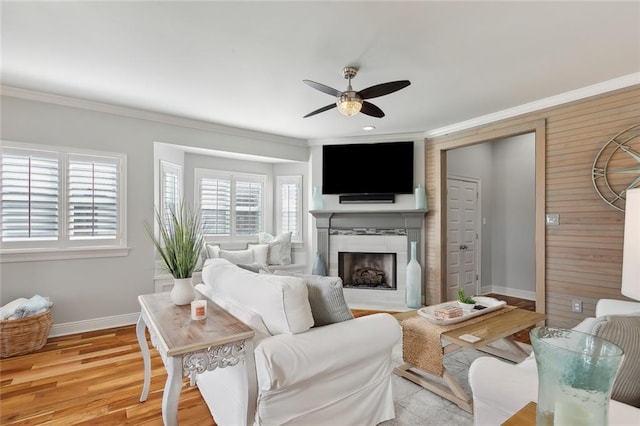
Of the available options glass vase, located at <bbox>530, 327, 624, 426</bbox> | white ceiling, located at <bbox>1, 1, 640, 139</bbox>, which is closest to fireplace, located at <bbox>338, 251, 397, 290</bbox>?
white ceiling, located at <bbox>1, 1, 640, 139</bbox>

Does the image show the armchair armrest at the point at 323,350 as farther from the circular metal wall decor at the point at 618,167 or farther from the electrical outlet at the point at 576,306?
the circular metal wall decor at the point at 618,167

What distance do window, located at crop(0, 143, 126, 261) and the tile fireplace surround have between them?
2818mm

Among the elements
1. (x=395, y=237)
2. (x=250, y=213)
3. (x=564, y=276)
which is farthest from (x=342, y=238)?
(x=564, y=276)

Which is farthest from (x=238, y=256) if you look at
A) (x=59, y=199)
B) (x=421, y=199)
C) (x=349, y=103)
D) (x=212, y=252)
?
(x=349, y=103)

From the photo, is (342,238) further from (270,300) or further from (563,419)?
(563,419)

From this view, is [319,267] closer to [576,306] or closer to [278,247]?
[278,247]

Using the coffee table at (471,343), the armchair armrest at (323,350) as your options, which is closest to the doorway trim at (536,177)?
the coffee table at (471,343)

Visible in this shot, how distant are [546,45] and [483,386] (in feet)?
8.21

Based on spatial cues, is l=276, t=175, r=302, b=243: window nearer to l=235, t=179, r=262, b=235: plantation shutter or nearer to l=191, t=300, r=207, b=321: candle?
l=235, t=179, r=262, b=235: plantation shutter

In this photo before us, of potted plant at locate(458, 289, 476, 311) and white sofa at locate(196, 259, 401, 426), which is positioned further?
potted plant at locate(458, 289, 476, 311)

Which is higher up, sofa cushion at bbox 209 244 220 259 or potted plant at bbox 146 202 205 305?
potted plant at bbox 146 202 205 305

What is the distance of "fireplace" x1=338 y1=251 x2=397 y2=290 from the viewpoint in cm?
511

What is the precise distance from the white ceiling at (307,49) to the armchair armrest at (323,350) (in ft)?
6.47

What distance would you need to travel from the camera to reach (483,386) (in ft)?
4.54
